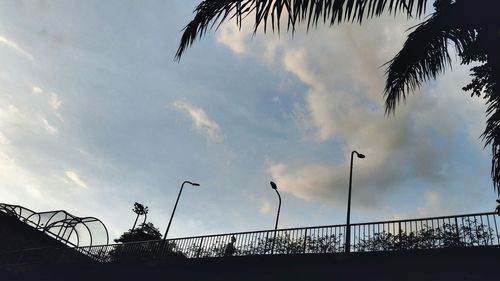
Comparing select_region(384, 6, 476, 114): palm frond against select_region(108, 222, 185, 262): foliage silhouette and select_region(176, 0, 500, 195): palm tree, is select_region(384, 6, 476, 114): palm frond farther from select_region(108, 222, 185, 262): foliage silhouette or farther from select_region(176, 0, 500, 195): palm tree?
select_region(108, 222, 185, 262): foliage silhouette

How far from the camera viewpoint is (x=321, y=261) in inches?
711

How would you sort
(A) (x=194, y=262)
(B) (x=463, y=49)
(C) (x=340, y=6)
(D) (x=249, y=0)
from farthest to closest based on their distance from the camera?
1. (A) (x=194, y=262)
2. (B) (x=463, y=49)
3. (C) (x=340, y=6)
4. (D) (x=249, y=0)

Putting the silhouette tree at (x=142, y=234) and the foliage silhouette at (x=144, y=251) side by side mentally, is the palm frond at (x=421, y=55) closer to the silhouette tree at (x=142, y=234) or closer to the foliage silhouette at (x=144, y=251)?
the foliage silhouette at (x=144, y=251)

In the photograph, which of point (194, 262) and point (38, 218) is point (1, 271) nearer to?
point (38, 218)

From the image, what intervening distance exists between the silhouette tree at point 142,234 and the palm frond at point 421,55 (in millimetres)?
81118

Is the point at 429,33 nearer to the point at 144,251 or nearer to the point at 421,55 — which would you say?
the point at 421,55

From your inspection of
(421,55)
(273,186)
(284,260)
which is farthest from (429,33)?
(273,186)

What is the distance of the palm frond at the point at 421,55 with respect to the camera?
6.00 meters

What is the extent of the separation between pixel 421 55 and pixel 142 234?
87.8m

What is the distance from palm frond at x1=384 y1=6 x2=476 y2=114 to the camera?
600cm

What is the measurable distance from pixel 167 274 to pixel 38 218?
2067 centimetres

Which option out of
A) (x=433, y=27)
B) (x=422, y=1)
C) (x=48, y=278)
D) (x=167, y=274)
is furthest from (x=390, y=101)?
(x=48, y=278)

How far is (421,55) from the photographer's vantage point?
6383 mm

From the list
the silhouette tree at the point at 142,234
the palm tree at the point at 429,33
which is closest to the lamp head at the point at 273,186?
the palm tree at the point at 429,33
